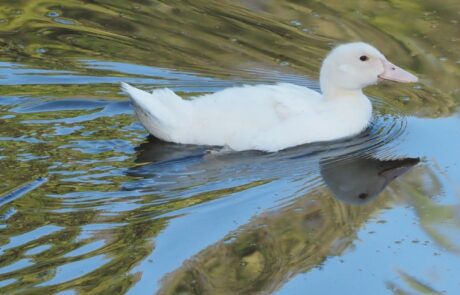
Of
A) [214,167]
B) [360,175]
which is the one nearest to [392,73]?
[360,175]

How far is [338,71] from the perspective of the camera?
8.27 m

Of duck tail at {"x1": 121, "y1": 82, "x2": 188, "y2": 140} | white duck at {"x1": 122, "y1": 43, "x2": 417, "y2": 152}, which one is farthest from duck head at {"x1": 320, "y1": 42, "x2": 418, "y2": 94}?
duck tail at {"x1": 121, "y1": 82, "x2": 188, "y2": 140}

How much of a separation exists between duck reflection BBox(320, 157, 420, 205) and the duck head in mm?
743

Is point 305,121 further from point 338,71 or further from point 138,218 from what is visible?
point 138,218

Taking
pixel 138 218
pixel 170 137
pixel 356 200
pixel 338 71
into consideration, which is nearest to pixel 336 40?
pixel 338 71

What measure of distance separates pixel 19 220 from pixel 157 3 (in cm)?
504

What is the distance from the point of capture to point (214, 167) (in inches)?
298

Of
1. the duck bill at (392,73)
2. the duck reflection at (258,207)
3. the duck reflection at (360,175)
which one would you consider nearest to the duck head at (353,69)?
the duck bill at (392,73)

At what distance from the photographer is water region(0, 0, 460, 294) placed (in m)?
5.92

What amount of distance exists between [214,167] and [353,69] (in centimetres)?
150

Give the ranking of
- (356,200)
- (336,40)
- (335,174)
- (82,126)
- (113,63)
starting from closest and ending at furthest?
1. (356,200)
2. (335,174)
3. (82,126)
4. (113,63)
5. (336,40)

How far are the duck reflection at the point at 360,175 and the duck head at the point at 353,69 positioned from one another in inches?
29.2

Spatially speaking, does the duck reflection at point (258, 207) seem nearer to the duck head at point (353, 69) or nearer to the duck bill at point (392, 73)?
the duck head at point (353, 69)

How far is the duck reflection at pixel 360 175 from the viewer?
23.3 feet
